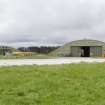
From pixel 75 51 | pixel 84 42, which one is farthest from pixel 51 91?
pixel 84 42

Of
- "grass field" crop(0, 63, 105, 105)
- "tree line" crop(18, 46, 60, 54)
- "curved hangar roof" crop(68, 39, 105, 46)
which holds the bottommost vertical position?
"grass field" crop(0, 63, 105, 105)

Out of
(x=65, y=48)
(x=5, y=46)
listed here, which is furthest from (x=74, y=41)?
(x=5, y=46)

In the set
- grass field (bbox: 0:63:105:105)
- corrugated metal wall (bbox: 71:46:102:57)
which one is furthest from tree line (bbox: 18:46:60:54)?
grass field (bbox: 0:63:105:105)

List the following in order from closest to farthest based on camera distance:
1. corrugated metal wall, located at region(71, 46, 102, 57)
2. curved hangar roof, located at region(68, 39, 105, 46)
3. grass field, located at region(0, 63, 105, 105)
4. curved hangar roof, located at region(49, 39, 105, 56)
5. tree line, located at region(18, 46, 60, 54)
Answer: grass field, located at region(0, 63, 105, 105)
corrugated metal wall, located at region(71, 46, 102, 57)
curved hangar roof, located at region(49, 39, 105, 56)
curved hangar roof, located at region(68, 39, 105, 46)
tree line, located at region(18, 46, 60, 54)

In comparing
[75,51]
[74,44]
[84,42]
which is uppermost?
[84,42]

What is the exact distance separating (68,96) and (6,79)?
3382 mm

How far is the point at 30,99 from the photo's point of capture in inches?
333

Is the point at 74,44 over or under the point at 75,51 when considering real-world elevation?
over

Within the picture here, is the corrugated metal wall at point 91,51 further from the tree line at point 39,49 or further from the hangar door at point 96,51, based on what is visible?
the tree line at point 39,49

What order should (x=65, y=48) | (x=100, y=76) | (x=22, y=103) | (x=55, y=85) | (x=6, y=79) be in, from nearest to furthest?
(x=22, y=103) < (x=55, y=85) < (x=6, y=79) < (x=100, y=76) < (x=65, y=48)

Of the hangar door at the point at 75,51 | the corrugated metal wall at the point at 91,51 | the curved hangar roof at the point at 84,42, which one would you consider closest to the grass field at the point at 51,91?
the hangar door at the point at 75,51

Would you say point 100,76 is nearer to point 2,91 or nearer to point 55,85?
point 55,85

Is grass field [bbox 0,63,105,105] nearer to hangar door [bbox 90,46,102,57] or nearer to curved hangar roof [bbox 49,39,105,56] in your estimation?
hangar door [bbox 90,46,102,57]

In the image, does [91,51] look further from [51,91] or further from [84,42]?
[51,91]
